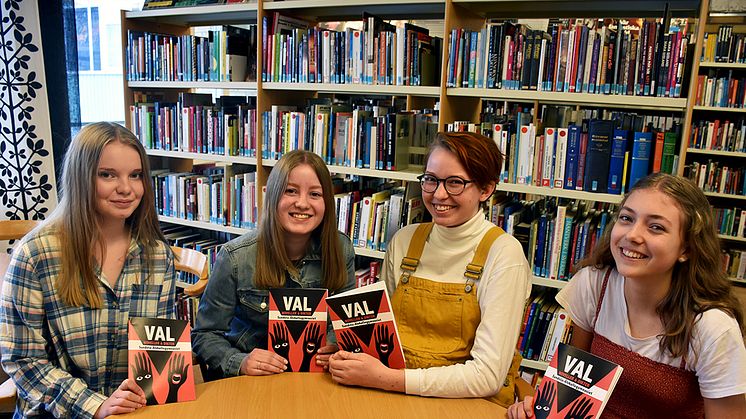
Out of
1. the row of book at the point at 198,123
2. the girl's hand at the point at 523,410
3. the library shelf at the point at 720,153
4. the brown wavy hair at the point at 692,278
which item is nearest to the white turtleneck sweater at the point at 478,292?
the girl's hand at the point at 523,410

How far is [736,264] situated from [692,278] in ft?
17.1

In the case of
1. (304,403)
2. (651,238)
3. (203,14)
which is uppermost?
(203,14)

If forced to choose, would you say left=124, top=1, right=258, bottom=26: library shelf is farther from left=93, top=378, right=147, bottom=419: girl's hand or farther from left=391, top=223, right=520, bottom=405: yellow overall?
left=93, top=378, right=147, bottom=419: girl's hand

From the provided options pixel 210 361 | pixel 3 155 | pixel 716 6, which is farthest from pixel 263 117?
pixel 716 6

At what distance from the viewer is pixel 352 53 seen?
2.74 m

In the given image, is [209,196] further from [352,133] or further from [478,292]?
[478,292]

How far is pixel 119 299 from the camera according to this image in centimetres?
153

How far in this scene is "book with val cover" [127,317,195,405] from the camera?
4.14ft

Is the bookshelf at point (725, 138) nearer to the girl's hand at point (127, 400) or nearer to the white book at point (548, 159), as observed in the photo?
the white book at point (548, 159)

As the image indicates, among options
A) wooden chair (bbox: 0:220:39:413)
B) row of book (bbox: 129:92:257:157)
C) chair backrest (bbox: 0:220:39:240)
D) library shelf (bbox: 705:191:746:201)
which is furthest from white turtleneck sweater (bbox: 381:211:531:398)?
library shelf (bbox: 705:191:746:201)

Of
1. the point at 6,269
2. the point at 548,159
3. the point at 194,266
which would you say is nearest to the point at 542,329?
the point at 548,159

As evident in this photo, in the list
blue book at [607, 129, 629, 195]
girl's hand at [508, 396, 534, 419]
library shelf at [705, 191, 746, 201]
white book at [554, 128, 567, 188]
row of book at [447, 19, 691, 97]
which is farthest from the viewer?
library shelf at [705, 191, 746, 201]

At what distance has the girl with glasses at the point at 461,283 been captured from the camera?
1469mm

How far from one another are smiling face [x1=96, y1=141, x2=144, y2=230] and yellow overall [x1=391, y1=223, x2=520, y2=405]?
846 millimetres
